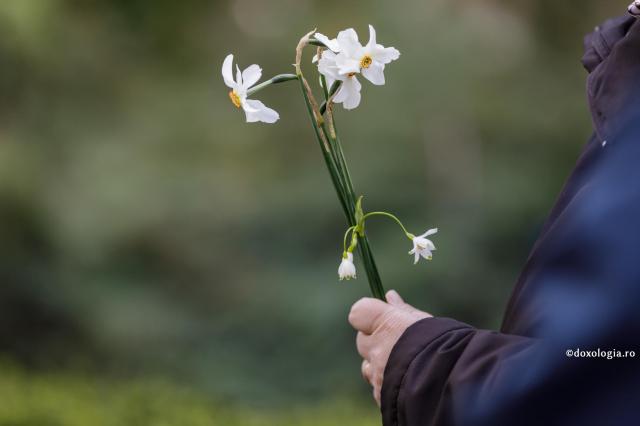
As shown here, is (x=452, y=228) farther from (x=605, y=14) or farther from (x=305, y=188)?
(x=605, y=14)

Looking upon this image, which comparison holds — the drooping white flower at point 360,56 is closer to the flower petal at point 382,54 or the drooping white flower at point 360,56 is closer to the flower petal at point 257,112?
the flower petal at point 382,54

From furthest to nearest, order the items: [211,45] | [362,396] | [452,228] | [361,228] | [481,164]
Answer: [211,45] → [481,164] → [452,228] → [362,396] → [361,228]

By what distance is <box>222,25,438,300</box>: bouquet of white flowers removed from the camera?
1133 millimetres

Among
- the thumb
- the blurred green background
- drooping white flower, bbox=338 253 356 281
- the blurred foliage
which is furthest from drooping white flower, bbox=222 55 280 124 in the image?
the blurred green background

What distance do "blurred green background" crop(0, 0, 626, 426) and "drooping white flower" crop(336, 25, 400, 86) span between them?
3.83 m

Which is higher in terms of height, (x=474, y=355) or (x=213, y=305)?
(x=213, y=305)

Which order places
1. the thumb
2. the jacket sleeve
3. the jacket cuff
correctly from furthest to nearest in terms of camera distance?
the thumb → the jacket cuff → the jacket sleeve

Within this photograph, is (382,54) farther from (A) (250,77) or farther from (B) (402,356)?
(B) (402,356)

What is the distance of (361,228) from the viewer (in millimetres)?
1215

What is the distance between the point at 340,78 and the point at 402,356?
416mm

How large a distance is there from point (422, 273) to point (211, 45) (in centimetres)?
277

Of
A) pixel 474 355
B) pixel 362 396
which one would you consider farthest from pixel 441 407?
pixel 362 396

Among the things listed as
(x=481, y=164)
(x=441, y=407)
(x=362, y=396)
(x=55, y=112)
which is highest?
(x=55, y=112)

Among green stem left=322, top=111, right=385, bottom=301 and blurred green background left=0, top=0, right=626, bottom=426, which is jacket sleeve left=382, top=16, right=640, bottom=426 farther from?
blurred green background left=0, top=0, right=626, bottom=426
